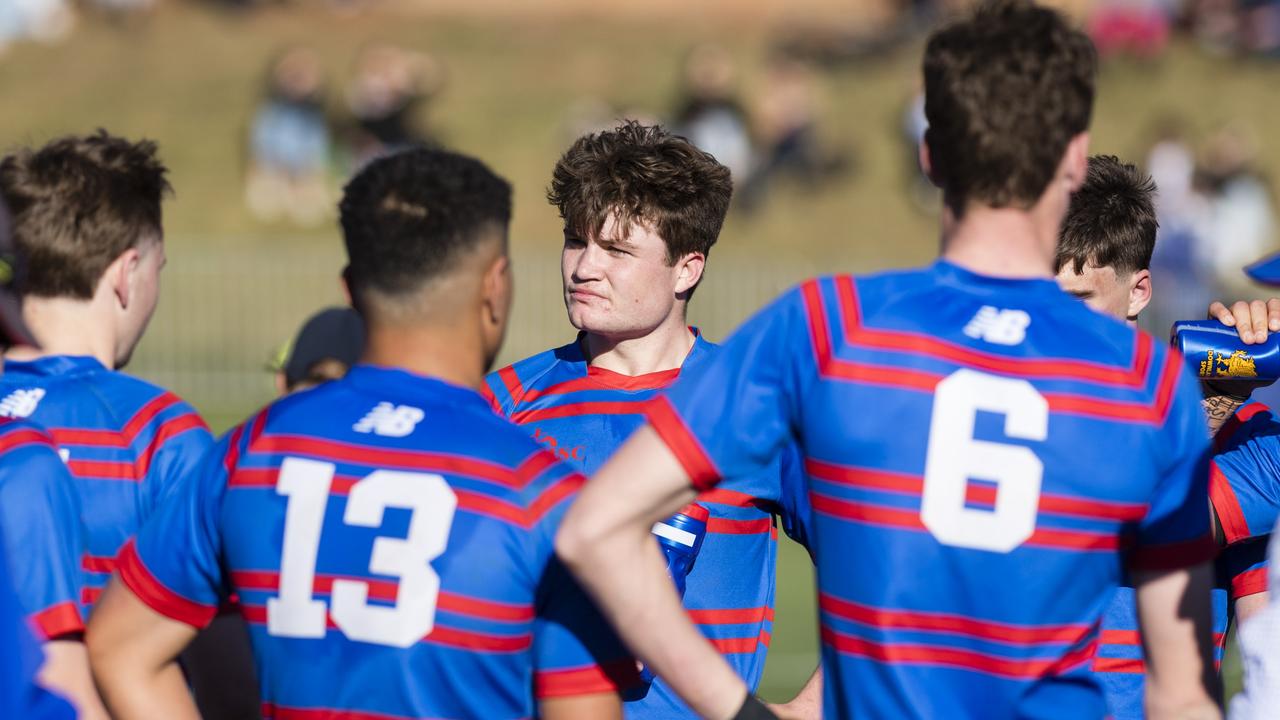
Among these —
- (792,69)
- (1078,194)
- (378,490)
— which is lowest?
(378,490)

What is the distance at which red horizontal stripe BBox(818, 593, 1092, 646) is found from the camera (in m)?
2.92

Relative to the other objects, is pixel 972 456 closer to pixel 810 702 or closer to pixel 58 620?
pixel 810 702

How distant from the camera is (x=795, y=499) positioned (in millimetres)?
3768

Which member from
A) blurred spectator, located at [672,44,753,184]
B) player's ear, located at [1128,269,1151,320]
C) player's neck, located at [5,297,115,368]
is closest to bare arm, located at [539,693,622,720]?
player's neck, located at [5,297,115,368]

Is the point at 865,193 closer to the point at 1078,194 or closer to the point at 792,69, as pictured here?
the point at 792,69

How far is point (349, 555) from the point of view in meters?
2.98

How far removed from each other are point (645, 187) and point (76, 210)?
1542mm

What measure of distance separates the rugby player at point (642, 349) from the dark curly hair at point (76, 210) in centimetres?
110

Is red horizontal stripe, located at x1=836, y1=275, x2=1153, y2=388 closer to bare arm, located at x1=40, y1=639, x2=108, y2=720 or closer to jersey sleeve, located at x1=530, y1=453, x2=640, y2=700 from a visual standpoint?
→ jersey sleeve, located at x1=530, y1=453, x2=640, y2=700

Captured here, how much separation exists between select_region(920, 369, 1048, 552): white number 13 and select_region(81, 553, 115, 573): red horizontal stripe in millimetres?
1949

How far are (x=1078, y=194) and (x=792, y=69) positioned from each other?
70.7 feet

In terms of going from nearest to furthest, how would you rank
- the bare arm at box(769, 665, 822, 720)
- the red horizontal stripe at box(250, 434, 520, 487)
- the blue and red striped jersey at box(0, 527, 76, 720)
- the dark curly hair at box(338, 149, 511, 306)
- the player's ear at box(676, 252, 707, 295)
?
the blue and red striped jersey at box(0, 527, 76, 720), the red horizontal stripe at box(250, 434, 520, 487), the dark curly hair at box(338, 149, 511, 306), the bare arm at box(769, 665, 822, 720), the player's ear at box(676, 252, 707, 295)

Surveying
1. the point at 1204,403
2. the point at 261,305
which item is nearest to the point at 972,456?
the point at 1204,403

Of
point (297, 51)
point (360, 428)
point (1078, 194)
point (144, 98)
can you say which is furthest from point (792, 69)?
point (360, 428)
